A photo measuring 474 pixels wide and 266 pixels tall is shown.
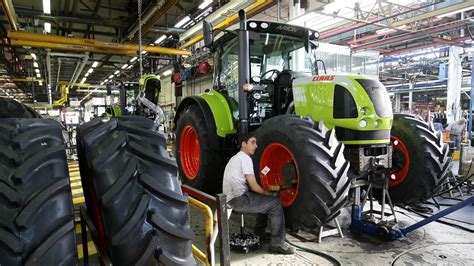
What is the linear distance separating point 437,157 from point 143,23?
26.0ft

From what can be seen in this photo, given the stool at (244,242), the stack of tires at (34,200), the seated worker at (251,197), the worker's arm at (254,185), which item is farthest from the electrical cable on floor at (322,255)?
the stack of tires at (34,200)

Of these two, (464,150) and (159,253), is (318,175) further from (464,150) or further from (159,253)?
(464,150)

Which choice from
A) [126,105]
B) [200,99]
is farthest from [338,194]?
[126,105]

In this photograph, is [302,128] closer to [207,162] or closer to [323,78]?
[323,78]

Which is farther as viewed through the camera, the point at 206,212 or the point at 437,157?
the point at 437,157

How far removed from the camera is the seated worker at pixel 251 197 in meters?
3.45

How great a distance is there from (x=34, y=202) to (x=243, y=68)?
3.34 m

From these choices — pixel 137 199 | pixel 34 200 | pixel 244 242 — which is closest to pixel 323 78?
pixel 244 242

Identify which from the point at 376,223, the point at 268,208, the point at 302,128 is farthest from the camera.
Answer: the point at 376,223

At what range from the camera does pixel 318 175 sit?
10.1ft

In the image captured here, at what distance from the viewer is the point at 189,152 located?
599cm

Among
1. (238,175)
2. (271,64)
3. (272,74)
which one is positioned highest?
(271,64)

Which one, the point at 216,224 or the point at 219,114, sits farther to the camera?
the point at 219,114

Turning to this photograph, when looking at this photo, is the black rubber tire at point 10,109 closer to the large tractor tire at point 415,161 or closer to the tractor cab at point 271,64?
the tractor cab at point 271,64
